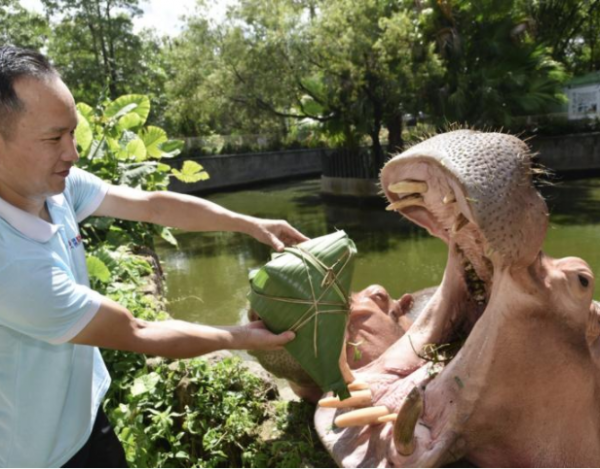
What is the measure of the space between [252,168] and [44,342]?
19.3 metres

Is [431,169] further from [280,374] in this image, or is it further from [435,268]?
[435,268]

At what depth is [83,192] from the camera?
6.49 ft

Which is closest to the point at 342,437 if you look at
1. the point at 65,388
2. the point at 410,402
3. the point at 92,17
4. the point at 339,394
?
the point at 339,394

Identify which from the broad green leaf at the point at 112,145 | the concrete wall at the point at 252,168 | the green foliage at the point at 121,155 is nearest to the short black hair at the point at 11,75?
the green foliage at the point at 121,155

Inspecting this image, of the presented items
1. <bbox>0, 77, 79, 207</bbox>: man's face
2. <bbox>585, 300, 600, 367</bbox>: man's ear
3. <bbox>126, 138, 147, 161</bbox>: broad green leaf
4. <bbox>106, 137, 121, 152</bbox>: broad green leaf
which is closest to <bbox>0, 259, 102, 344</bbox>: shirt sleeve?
<bbox>0, 77, 79, 207</bbox>: man's face

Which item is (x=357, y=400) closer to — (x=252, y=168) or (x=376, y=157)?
(x=376, y=157)

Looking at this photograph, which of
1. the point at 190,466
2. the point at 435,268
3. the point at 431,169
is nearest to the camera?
the point at 431,169

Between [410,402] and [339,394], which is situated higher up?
[410,402]

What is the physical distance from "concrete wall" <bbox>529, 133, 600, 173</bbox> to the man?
15327 millimetres

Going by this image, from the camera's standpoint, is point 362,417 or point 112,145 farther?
point 112,145

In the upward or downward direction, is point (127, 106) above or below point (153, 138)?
above

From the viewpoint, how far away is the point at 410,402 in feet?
4.79

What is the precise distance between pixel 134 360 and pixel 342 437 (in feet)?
4.56

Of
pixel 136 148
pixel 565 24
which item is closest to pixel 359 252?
pixel 136 148
